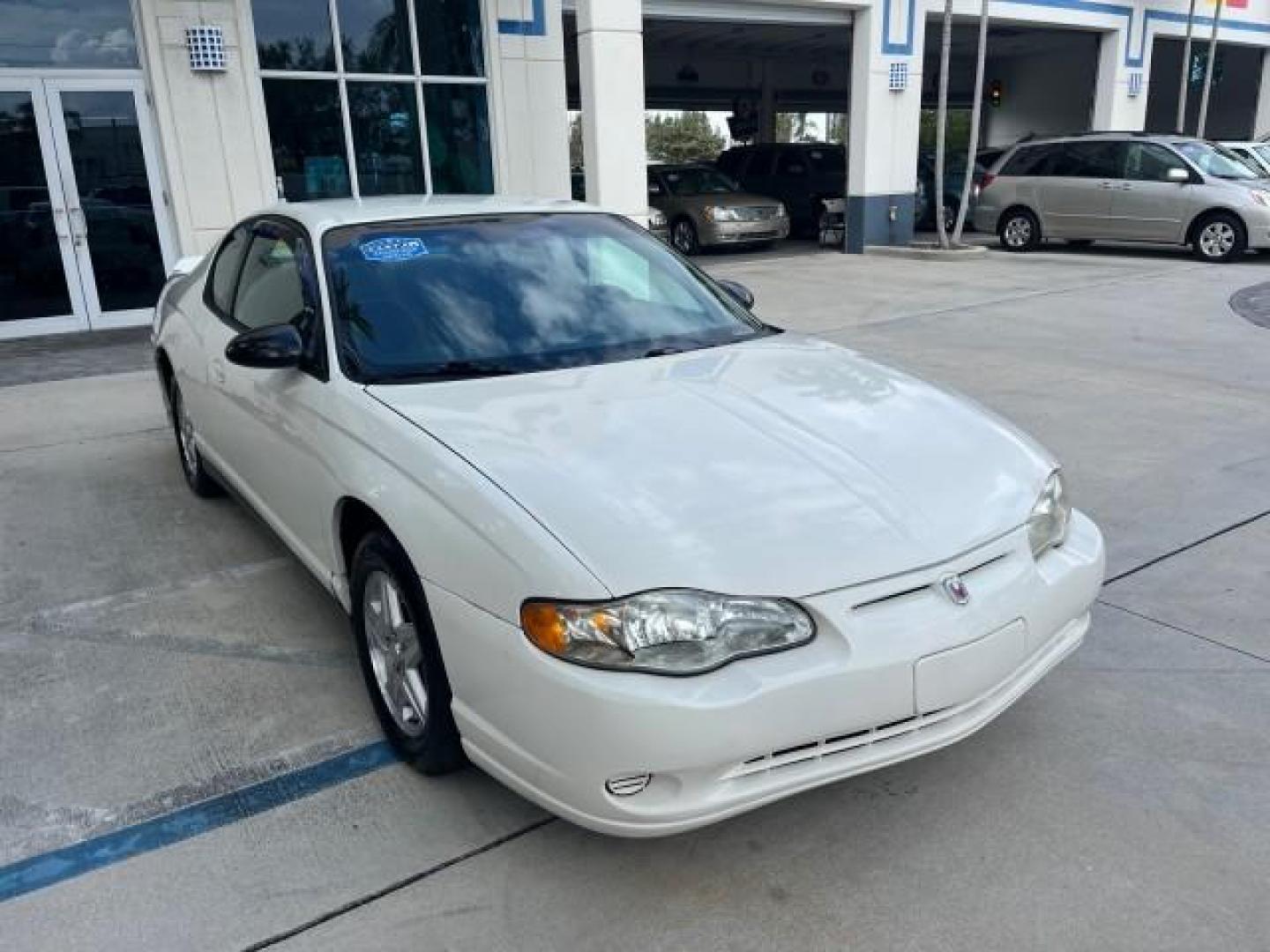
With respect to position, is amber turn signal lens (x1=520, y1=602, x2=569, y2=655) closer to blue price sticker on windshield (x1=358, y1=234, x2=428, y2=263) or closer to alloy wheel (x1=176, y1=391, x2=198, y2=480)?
blue price sticker on windshield (x1=358, y1=234, x2=428, y2=263)

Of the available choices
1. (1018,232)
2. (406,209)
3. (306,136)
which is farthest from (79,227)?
(1018,232)

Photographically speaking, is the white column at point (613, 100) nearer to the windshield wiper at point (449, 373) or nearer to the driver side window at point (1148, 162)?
the driver side window at point (1148, 162)

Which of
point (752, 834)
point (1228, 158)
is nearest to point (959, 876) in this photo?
point (752, 834)

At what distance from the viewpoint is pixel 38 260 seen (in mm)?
10344

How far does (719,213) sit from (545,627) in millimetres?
15691

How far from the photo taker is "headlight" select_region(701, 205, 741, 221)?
55.9 feet

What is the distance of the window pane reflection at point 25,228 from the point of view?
995 cm

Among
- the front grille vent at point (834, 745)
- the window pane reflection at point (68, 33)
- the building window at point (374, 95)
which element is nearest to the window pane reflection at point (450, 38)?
the building window at point (374, 95)

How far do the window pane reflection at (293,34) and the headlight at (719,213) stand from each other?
7.35 m

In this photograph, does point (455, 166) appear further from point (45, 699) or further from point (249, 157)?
point (45, 699)

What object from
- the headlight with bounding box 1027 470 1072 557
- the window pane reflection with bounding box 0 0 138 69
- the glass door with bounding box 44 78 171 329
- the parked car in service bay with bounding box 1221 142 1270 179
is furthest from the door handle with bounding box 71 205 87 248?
the parked car in service bay with bounding box 1221 142 1270 179

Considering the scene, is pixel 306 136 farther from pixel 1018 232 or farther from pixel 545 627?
pixel 1018 232

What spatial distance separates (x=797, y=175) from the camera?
2012 centimetres

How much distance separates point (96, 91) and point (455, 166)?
12.9 ft
